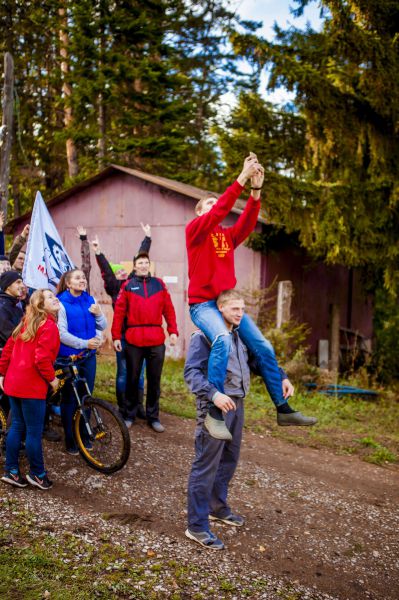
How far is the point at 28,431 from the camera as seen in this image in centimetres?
505

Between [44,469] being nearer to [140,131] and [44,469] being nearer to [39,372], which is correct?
[39,372]

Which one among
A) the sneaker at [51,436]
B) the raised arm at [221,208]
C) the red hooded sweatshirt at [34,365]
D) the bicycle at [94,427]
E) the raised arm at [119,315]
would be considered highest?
the raised arm at [221,208]

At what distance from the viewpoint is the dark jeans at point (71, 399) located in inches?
230

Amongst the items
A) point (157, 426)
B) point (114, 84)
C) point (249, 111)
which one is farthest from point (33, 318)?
point (114, 84)

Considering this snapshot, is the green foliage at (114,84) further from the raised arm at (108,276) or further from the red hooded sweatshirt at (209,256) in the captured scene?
the red hooded sweatshirt at (209,256)

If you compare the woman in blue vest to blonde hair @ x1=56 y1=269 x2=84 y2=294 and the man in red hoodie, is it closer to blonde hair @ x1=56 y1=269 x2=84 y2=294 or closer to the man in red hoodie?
blonde hair @ x1=56 y1=269 x2=84 y2=294

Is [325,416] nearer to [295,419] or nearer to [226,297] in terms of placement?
[295,419]

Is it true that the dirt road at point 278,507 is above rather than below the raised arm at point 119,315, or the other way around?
below

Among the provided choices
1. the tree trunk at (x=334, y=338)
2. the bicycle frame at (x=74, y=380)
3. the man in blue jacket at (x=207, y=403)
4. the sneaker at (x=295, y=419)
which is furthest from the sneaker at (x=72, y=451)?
the tree trunk at (x=334, y=338)

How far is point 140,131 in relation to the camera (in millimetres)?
22500

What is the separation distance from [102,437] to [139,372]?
58.0 inches

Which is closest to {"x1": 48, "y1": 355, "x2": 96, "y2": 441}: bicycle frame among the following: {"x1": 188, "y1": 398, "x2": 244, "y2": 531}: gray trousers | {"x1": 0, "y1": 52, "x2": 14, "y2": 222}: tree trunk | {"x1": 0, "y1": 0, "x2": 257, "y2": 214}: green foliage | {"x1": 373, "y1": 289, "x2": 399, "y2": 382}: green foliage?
{"x1": 188, "y1": 398, "x2": 244, "y2": 531}: gray trousers

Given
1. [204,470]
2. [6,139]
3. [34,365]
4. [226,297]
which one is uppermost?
[6,139]

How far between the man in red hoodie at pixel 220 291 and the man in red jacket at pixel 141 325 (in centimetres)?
224
